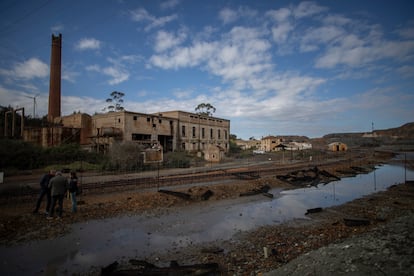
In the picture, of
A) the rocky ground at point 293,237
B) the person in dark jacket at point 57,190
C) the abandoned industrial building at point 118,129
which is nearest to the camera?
the rocky ground at point 293,237

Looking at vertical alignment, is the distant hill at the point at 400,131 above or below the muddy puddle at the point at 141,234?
above

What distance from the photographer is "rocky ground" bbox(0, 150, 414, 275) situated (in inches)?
180

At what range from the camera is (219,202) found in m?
12.6

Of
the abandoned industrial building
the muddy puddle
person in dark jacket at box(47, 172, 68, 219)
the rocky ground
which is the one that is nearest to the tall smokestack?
the abandoned industrial building

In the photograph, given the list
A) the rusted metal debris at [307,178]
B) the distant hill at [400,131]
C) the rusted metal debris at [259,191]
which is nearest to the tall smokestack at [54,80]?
the rusted metal debris at [259,191]

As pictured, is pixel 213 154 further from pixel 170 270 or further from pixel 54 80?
pixel 170 270

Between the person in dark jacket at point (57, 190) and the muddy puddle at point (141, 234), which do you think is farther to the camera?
the person in dark jacket at point (57, 190)

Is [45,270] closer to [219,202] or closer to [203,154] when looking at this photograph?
[219,202]

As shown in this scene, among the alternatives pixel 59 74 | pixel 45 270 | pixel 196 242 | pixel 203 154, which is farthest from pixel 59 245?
pixel 59 74

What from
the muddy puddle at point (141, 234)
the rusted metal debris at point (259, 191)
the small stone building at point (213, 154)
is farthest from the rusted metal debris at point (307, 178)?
the small stone building at point (213, 154)

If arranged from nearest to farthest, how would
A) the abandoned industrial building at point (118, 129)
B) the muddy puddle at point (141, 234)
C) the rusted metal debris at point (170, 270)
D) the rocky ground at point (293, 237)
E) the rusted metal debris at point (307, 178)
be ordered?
the rocky ground at point (293, 237) < the rusted metal debris at point (170, 270) < the muddy puddle at point (141, 234) < the rusted metal debris at point (307, 178) < the abandoned industrial building at point (118, 129)

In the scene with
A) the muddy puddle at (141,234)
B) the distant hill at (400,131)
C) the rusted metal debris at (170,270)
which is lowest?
the muddy puddle at (141,234)

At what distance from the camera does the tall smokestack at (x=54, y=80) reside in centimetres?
3803

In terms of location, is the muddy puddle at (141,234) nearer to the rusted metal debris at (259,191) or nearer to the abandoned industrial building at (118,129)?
the rusted metal debris at (259,191)
